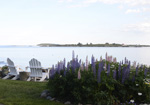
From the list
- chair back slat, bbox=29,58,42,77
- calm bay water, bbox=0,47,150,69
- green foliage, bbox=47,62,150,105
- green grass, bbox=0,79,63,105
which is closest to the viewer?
green foliage, bbox=47,62,150,105

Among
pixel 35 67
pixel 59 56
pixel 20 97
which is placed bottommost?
pixel 59 56

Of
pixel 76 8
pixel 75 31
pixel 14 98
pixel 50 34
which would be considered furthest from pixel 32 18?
pixel 14 98

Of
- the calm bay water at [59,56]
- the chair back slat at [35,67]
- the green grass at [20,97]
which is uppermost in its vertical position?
the chair back slat at [35,67]

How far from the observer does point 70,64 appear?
638 centimetres

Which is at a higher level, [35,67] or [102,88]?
[102,88]

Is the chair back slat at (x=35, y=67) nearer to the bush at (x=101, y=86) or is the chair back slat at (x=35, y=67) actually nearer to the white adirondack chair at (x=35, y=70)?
the white adirondack chair at (x=35, y=70)

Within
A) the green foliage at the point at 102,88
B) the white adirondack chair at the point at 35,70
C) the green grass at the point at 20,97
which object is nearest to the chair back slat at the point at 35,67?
the white adirondack chair at the point at 35,70

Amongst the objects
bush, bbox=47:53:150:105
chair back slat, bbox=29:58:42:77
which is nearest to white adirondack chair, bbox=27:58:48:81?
chair back slat, bbox=29:58:42:77

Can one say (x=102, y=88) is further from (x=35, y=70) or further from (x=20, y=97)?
(x=35, y=70)

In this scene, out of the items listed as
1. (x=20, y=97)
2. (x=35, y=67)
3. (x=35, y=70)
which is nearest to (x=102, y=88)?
(x=20, y=97)

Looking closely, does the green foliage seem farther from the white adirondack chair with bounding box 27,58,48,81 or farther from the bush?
the white adirondack chair with bounding box 27,58,48,81

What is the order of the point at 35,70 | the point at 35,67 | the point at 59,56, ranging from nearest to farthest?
1. the point at 35,67
2. the point at 35,70
3. the point at 59,56

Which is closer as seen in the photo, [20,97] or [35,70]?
[20,97]

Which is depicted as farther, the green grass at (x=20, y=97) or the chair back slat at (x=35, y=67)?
the chair back slat at (x=35, y=67)
